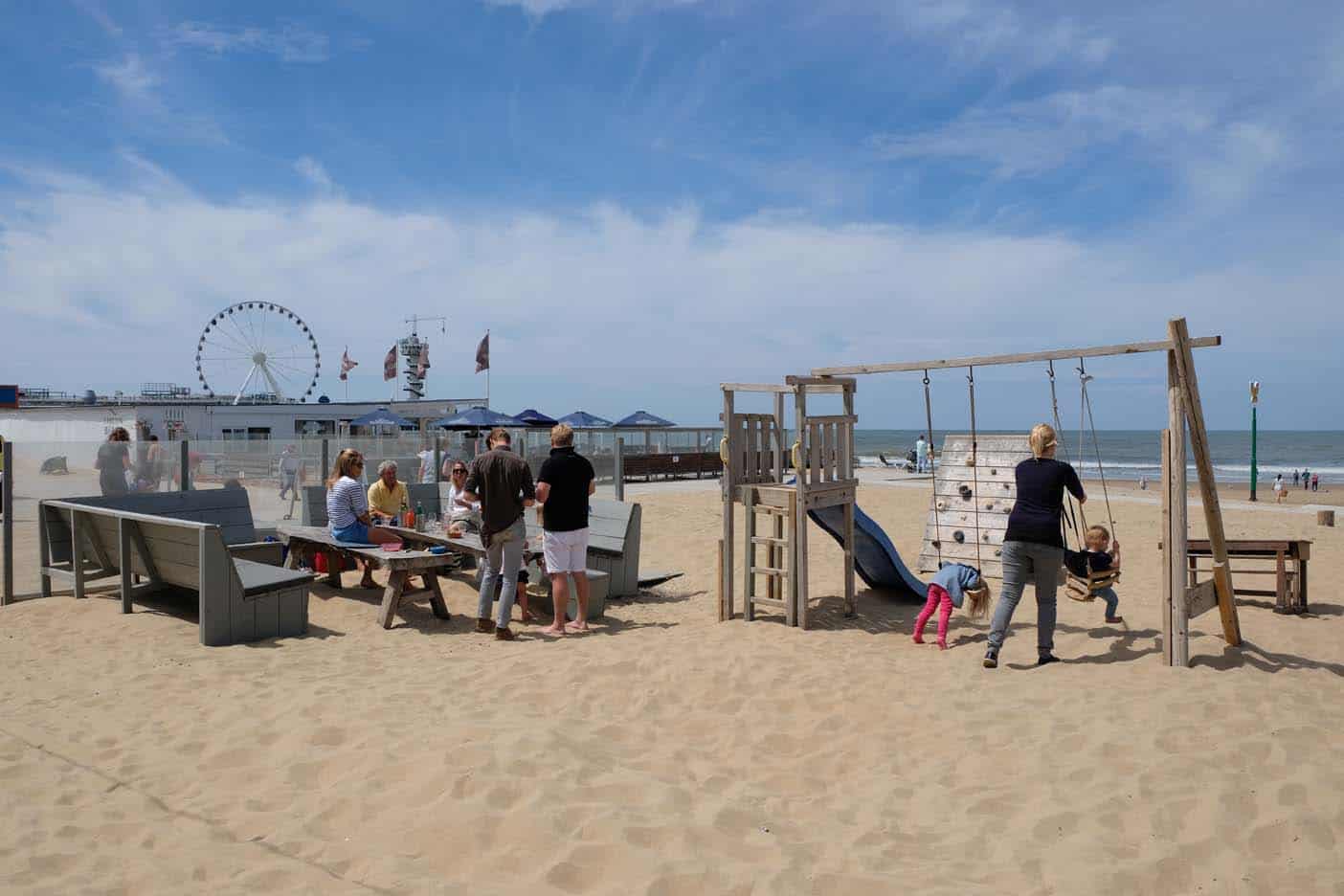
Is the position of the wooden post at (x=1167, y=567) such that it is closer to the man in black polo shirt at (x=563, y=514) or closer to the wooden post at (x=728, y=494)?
the wooden post at (x=728, y=494)

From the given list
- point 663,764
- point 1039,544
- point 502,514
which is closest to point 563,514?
point 502,514

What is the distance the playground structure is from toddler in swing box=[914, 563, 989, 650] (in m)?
0.73

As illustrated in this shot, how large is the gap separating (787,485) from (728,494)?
497 millimetres

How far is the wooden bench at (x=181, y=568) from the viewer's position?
233 inches

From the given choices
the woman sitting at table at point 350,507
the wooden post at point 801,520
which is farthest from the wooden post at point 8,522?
the wooden post at point 801,520

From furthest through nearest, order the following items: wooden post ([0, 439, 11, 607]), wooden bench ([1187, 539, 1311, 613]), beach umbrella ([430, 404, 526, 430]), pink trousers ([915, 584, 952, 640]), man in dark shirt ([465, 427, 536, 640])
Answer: beach umbrella ([430, 404, 526, 430]) < wooden post ([0, 439, 11, 607]) < wooden bench ([1187, 539, 1311, 613]) < man in dark shirt ([465, 427, 536, 640]) < pink trousers ([915, 584, 952, 640])

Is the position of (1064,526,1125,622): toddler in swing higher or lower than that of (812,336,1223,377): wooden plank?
lower

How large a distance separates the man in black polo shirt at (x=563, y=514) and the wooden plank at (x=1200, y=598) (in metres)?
3.95

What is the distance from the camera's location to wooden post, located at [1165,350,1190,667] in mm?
5414

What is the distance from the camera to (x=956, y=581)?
650 cm

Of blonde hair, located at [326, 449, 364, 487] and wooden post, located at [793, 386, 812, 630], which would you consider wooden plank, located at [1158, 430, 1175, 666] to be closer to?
wooden post, located at [793, 386, 812, 630]

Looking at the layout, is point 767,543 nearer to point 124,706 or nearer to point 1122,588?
point 1122,588

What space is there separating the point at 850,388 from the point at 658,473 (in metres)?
17.8

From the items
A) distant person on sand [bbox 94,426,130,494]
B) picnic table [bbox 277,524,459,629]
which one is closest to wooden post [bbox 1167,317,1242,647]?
picnic table [bbox 277,524,459,629]
